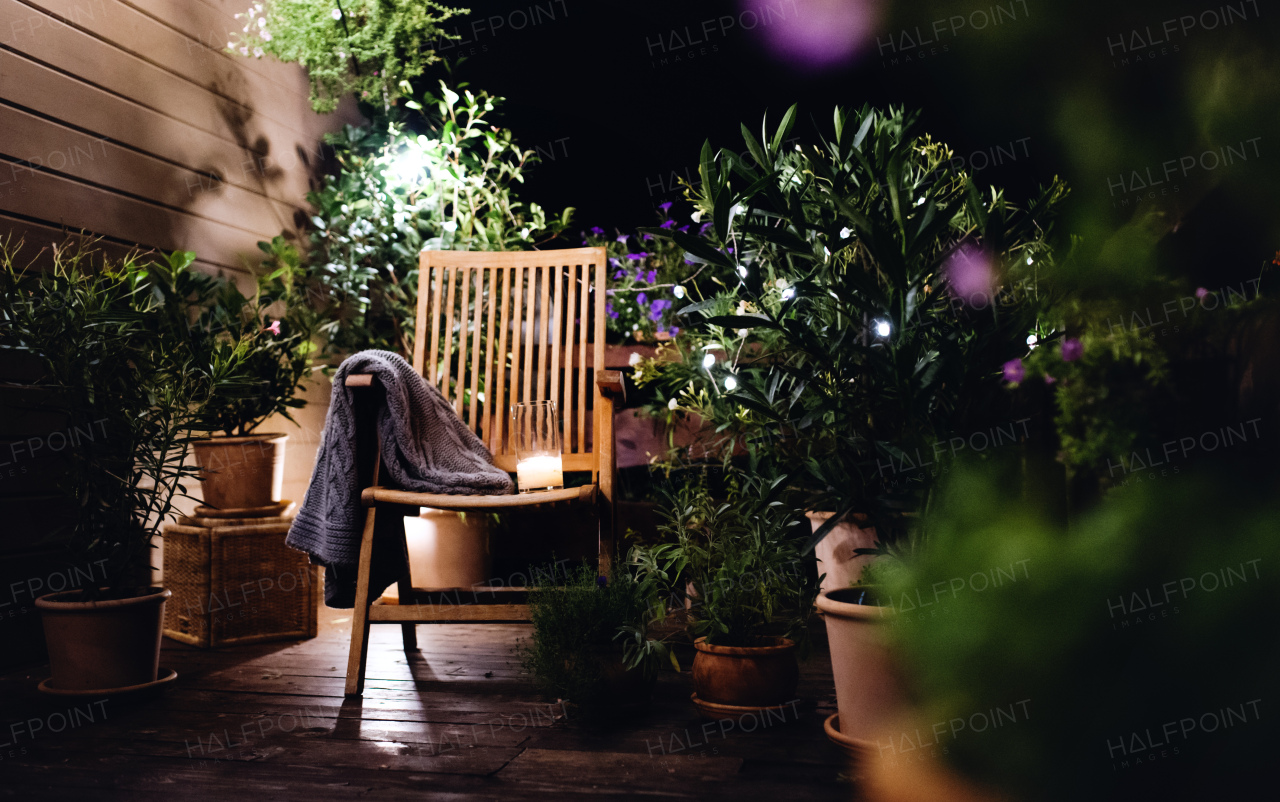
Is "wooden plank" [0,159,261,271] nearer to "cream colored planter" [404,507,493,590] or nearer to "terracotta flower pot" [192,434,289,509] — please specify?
"terracotta flower pot" [192,434,289,509]

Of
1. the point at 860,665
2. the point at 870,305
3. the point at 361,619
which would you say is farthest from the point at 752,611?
the point at 361,619

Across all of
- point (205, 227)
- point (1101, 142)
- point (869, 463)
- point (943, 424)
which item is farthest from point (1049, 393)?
point (205, 227)

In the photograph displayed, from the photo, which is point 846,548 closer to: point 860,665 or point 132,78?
point 860,665

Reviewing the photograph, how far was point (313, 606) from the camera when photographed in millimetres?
2369

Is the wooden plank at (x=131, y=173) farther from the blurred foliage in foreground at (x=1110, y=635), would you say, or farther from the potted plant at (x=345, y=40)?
the blurred foliage in foreground at (x=1110, y=635)

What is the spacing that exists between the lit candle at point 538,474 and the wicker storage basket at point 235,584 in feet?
2.74

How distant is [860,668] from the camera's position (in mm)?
1211

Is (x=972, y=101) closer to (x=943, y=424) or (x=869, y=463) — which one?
(x=943, y=424)

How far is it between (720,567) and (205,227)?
2.15 meters

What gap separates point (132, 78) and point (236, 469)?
1223 mm

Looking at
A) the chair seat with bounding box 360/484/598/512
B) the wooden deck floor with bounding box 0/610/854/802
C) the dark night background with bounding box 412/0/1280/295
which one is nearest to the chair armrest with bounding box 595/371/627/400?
the chair seat with bounding box 360/484/598/512

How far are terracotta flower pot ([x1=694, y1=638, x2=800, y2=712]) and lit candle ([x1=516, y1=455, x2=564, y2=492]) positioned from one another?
1.90 feet

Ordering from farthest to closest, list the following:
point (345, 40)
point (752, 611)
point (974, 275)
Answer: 1. point (345, 40)
2. point (752, 611)
3. point (974, 275)

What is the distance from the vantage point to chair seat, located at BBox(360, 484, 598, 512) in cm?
175
